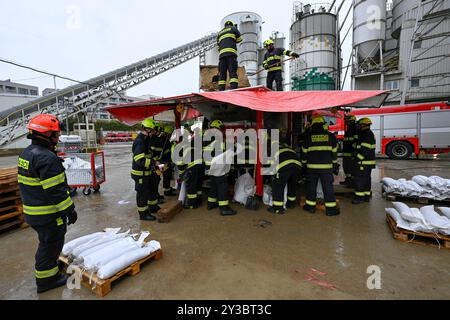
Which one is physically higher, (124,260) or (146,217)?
(124,260)

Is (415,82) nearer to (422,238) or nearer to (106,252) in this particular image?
(422,238)

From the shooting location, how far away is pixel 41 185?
7.55ft

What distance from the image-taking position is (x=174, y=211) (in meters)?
4.48

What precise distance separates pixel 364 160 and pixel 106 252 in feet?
16.8

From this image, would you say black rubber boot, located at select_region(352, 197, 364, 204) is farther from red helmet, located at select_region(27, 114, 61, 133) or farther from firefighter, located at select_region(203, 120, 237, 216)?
red helmet, located at select_region(27, 114, 61, 133)

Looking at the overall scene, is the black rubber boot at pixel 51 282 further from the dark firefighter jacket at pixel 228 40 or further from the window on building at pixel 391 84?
the window on building at pixel 391 84

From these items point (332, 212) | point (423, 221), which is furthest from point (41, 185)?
point (423, 221)

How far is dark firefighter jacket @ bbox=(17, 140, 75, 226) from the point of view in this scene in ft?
7.24

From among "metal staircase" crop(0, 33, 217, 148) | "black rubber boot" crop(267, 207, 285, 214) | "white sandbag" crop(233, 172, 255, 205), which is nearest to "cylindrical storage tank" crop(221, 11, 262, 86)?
"metal staircase" crop(0, 33, 217, 148)

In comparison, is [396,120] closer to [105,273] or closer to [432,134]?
[432,134]

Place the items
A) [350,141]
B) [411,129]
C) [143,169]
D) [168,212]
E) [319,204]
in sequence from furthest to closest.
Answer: [411,129], [350,141], [319,204], [168,212], [143,169]

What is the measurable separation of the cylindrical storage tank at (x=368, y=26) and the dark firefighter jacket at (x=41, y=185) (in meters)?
21.9

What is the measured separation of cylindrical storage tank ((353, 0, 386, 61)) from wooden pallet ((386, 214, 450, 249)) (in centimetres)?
1916

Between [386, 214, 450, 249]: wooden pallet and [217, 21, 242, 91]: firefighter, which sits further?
[217, 21, 242, 91]: firefighter
